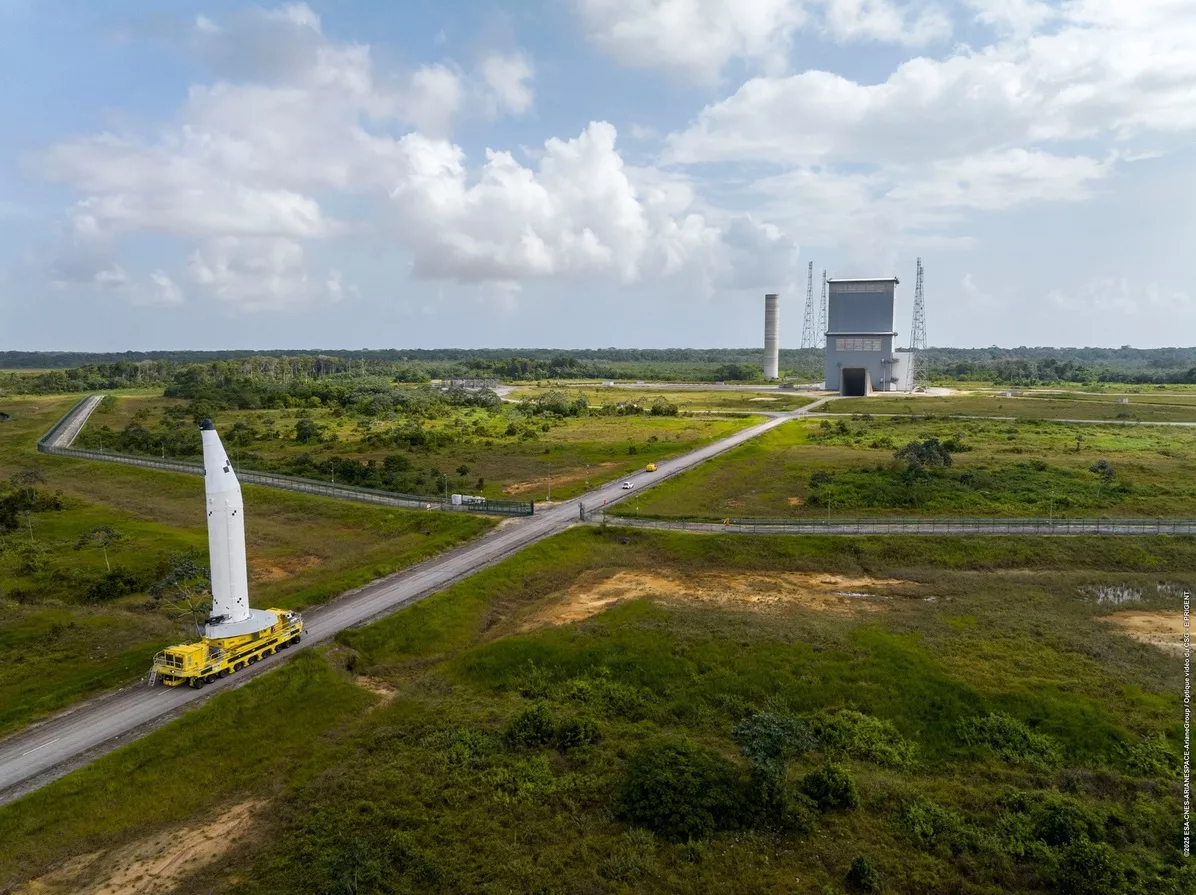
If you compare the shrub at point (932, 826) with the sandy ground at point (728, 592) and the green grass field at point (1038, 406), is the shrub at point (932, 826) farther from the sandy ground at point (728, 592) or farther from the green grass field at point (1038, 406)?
the green grass field at point (1038, 406)

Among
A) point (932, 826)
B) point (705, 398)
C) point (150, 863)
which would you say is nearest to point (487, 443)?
point (150, 863)

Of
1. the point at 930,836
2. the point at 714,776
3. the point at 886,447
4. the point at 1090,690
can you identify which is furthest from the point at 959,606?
the point at 886,447

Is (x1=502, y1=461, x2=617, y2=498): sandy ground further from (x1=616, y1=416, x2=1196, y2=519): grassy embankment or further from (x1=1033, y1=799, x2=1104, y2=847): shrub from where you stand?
(x1=1033, y1=799, x2=1104, y2=847): shrub

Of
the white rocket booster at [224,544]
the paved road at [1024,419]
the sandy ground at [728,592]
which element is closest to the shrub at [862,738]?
the sandy ground at [728,592]

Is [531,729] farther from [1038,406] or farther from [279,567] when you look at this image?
[1038,406]

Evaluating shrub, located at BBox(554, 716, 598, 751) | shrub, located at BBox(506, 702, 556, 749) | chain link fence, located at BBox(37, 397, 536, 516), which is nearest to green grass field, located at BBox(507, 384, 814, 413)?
chain link fence, located at BBox(37, 397, 536, 516)

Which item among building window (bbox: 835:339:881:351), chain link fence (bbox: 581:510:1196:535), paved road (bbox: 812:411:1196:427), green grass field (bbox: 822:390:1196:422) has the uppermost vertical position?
building window (bbox: 835:339:881:351)
